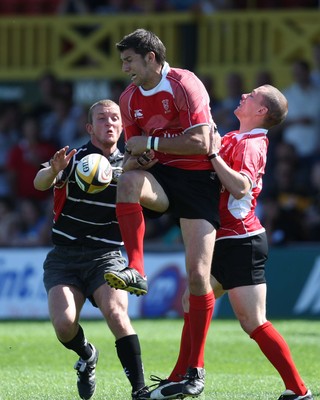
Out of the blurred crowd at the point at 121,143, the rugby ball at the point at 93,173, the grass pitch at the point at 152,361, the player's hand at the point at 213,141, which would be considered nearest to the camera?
the player's hand at the point at 213,141

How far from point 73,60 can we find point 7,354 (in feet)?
27.5

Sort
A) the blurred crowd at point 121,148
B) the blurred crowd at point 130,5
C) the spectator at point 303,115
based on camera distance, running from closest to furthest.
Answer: the blurred crowd at point 121,148 < the spectator at point 303,115 < the blurred crowd at point 130,5

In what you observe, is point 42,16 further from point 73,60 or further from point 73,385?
point 73,385

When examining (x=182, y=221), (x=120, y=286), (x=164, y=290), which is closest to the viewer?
(x=120, y=286)

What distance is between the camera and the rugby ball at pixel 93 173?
733 centimetres

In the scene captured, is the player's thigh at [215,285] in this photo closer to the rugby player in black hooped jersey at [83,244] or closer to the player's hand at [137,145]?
the rugby player in black hooped jersey at [83,244]

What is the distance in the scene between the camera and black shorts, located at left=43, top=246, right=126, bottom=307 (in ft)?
25.8

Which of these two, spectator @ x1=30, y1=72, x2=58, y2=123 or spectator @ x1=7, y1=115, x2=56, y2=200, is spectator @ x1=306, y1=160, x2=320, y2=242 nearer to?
spectator @ x1=7, y1=115, x2=56, y2=200

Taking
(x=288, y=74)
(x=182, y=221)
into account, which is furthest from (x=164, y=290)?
(x=182, y=221)

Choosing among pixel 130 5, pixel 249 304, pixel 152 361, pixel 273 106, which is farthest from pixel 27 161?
pixel 249 304

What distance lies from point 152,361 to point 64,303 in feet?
8.29

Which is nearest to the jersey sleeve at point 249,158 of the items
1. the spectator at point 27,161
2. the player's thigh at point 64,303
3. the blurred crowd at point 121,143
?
the player's thigh at point 64,303

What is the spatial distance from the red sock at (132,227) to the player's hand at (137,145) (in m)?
Result: 0.35

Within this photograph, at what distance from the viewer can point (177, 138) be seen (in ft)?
23.1
